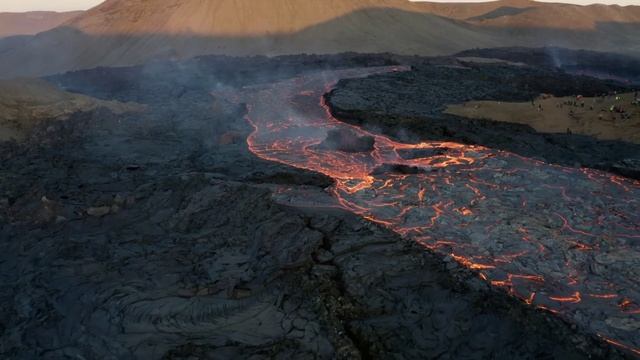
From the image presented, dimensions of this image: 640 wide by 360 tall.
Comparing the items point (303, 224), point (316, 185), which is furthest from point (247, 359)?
point (316, 185)

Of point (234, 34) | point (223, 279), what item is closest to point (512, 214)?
point (223, 279)

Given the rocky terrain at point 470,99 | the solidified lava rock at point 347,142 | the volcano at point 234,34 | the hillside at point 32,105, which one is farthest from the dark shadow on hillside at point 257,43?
the solidified lava rock at point 347,142

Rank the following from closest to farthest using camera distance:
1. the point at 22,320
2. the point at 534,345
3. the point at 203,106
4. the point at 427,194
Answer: the point at 534,345, the point at 22,320, the point at 427,194, the point at 203,106

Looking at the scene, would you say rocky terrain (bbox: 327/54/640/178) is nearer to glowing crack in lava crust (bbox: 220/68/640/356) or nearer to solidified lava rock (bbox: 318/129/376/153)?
glowing crack in lava crust (bbox: 220/68/640/356)

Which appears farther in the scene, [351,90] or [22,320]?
[351,90]

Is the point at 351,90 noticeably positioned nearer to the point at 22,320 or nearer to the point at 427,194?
the point at 427,194

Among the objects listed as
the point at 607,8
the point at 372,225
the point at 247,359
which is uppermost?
the point at 607,8

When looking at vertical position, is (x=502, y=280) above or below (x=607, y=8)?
below
